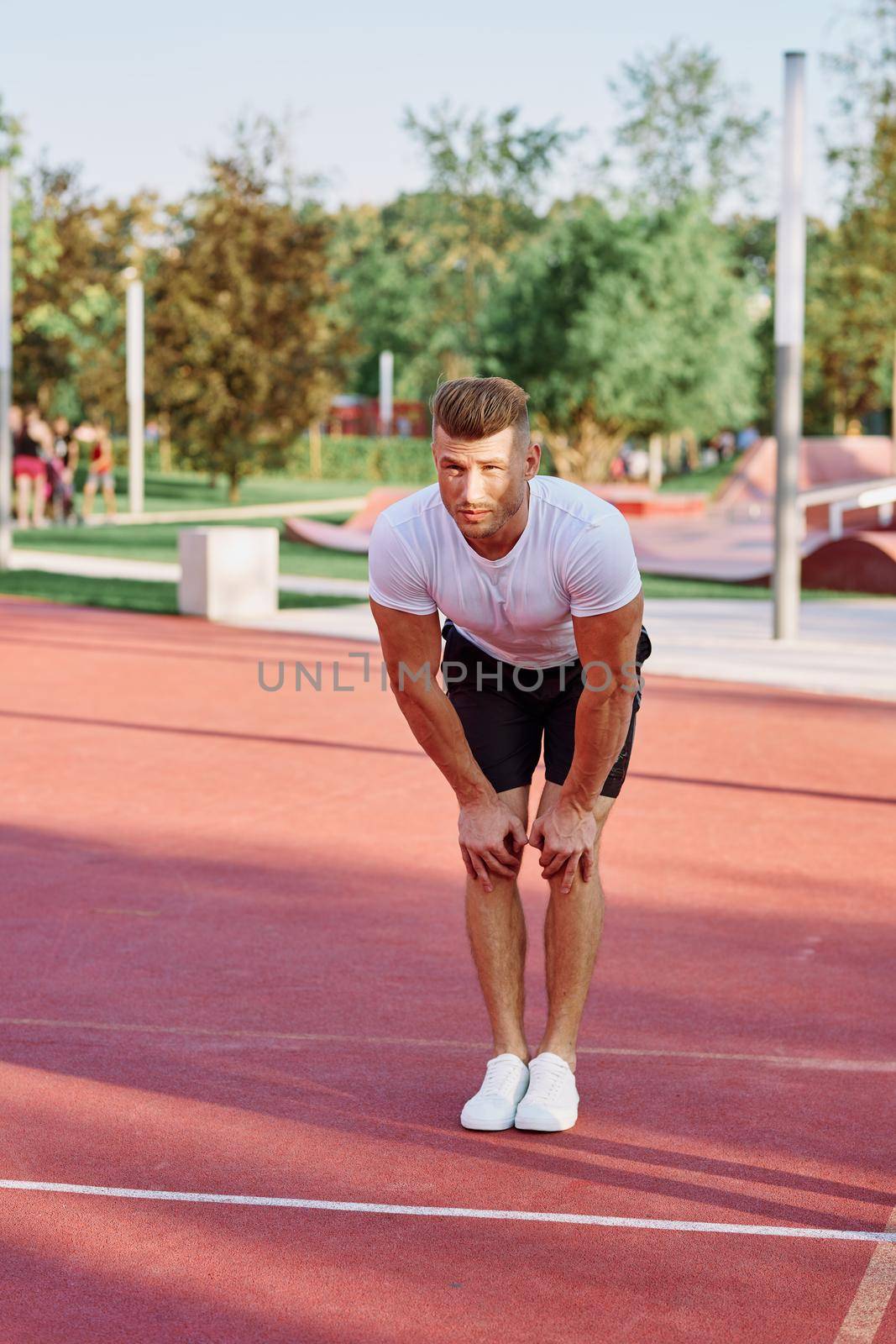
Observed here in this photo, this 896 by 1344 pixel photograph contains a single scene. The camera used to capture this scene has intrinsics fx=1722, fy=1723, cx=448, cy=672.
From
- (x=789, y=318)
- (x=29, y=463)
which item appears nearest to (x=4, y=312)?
(x=29, y=463)

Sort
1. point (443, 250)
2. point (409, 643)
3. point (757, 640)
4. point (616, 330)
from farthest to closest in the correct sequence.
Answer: point (443, 250) → point (616, 330) → point (757, 640) → point (409, 643)

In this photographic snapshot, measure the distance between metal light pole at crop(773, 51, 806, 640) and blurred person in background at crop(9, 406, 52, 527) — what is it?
16421 millimetres

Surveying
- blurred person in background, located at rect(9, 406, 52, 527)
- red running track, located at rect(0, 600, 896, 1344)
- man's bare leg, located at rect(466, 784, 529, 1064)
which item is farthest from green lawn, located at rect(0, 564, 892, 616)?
man's bare leg, located at rect(466, 784, 529, 1064)

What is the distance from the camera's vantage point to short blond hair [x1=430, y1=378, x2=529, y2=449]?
3.89m

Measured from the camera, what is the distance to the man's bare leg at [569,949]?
448 cm

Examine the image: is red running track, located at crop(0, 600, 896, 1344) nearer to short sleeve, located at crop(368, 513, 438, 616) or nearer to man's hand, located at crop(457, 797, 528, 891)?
man's hand, located at crop(457, 797, 528, 891)

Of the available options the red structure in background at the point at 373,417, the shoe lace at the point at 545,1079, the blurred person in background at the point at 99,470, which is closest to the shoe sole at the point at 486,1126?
the shoe lace at the point at 545,1079

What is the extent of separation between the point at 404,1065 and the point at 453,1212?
1.02 metres

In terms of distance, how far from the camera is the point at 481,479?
3896 mm

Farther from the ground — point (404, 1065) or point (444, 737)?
point (444, 737)

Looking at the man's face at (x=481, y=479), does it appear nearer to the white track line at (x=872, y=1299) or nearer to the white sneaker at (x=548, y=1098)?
the white sneaker at (x=548, y=1098)

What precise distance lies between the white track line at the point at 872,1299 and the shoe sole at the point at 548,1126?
0.91 m

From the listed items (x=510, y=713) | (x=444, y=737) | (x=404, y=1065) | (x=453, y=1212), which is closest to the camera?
(x=453, y=1212)

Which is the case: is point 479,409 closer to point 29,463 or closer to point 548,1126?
point 548,1126
